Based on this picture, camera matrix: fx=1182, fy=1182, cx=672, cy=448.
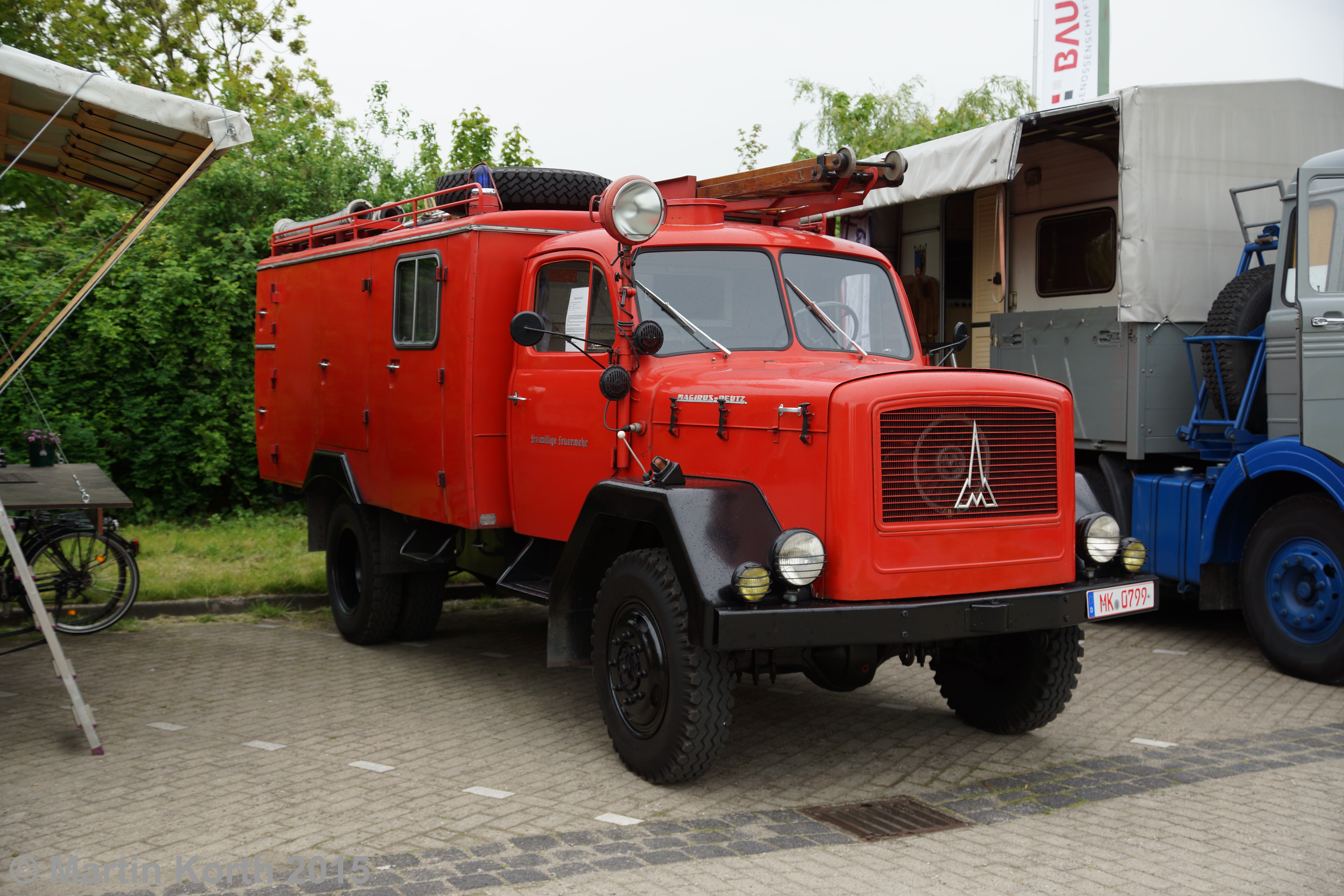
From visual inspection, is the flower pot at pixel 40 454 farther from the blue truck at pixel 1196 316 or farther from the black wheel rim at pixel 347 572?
the blue truck at pixel 1196 316

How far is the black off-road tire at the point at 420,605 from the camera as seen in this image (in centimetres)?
848

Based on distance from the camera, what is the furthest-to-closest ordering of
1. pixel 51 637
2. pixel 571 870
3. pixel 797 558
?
1. pixel 51 637
2. pixel 797 558
3. pixel 571 870

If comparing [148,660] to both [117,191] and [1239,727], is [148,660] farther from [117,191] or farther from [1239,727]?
[1239,727]

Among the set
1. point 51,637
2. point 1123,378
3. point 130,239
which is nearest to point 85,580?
point 51,637

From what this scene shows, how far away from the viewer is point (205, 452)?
12711 millimetres

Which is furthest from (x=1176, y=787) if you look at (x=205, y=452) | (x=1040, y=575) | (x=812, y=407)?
(x=205, y=452)

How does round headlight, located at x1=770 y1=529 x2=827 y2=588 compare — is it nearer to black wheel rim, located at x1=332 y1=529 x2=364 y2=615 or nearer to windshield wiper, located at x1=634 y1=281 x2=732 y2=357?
windshield wiper, located at x1=634 y1=281 x2=732 y2=357

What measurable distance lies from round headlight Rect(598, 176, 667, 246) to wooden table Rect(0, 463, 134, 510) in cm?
452

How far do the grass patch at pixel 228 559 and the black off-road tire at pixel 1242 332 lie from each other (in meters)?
7.31

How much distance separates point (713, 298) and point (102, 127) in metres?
3.64

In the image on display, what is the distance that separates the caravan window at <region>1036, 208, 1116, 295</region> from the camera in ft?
30.6

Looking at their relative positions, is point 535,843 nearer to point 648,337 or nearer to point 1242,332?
point 648,337

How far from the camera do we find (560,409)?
645 centimetres

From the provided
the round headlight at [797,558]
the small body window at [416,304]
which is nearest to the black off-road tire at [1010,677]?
the round headlight at [797,558]
